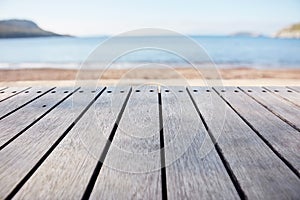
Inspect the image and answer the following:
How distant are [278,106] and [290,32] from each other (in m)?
60.1

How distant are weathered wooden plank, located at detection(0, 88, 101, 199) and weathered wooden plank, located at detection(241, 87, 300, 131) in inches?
35.3

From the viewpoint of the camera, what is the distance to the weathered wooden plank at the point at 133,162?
0.74 m

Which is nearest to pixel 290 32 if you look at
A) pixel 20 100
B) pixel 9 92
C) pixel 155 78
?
pixel 155 78

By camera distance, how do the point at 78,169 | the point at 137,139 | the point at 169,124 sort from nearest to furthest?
1. the point at 78,169
2. the point at 137,139
3. the point at 169,124

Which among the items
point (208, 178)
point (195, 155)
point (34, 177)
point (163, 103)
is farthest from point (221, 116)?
point (34, 177)

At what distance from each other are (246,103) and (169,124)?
1.85 ft

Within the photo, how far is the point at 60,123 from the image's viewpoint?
4.28ft

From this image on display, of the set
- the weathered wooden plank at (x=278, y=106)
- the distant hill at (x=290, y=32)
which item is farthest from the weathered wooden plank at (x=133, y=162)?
the distant hill at (x=290, y=32)

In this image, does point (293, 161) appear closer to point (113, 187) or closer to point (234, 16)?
point (113, 187)

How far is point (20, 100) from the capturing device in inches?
69.0

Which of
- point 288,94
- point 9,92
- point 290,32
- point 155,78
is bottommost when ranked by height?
point 155,78

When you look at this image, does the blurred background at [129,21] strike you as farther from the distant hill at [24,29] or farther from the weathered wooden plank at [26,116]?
the weathered wooden plank at [26,116]

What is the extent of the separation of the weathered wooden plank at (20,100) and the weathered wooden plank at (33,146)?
0.21 meters

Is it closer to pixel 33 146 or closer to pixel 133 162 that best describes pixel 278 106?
Answer: pixel 133 162
